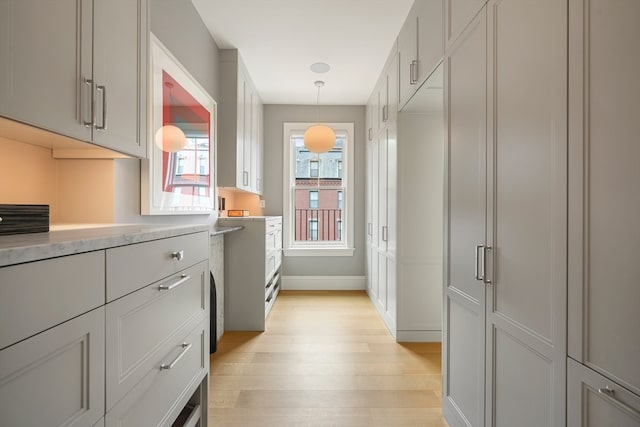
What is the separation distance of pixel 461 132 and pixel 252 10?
6.63 feet

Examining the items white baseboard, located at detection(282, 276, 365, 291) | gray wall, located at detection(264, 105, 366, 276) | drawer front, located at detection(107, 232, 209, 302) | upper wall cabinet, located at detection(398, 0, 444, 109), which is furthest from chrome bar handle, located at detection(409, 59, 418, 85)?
white baseboard, located at detection(282, 276, 365, 291)

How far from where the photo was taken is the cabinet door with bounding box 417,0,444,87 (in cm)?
206

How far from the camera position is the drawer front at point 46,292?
609mm

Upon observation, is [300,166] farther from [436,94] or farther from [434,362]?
[434,362]

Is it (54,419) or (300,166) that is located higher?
(300,166)

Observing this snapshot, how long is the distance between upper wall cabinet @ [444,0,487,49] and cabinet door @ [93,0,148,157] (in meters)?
1.56

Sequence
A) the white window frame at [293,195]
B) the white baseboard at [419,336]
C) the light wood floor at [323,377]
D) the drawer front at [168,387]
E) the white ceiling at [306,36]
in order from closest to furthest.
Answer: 1. the drawer front at [168,387]
2. the light wood floor at [323,377]
3. the white ceiling at [306,36]
4. the white baseboard at [419,336]
5. the white window frame at [293,195]

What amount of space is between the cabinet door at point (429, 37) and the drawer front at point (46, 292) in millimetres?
2083

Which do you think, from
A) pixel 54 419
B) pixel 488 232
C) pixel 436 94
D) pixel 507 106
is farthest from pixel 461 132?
pixel 54 419

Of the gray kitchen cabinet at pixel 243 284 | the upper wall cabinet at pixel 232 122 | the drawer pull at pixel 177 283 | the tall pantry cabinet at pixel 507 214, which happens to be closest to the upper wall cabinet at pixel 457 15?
the tall pantry cabinet at pixel 507 214

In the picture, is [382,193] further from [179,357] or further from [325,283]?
[179,357]

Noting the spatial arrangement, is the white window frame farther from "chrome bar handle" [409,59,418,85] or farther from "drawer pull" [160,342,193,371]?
"drawer pull" [160,342,193,371]

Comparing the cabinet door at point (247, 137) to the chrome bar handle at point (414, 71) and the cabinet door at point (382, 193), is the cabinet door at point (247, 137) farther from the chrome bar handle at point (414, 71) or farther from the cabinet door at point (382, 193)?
the chrome bar handle at point (414, 71)

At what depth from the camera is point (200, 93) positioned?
8.80 ft
